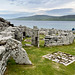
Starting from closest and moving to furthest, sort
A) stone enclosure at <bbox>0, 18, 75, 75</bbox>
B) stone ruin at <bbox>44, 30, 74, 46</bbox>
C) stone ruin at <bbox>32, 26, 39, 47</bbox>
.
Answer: stone enclosure at <bbox>0, 18, 75, 75</bbox>
stone ruin at <bbox>44, 30, 74, 46</bbox>
stone ruin at <bbox>32, 26, 39, 47</bbox>

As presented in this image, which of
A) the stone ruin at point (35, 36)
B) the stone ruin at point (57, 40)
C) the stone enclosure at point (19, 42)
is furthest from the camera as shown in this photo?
the stone ruin at point (35, 36)

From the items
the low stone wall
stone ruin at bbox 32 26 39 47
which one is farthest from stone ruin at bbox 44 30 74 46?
stone ruin at bbox 32 26 39 47

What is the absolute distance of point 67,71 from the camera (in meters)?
11.3

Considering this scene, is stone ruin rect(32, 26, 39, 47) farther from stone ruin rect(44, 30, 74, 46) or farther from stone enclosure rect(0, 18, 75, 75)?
stone ruin rect(44, 30, 74, 46)

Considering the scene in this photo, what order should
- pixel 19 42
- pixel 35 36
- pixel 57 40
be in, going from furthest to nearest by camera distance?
1. pixel 35 36
2. pixel 57 40
3. pixel 19 42

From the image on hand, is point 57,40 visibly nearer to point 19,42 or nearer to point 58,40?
point 58,40

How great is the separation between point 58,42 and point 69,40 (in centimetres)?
353

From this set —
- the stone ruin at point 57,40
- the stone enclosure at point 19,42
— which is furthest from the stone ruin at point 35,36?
the stone ruin at point 57,40

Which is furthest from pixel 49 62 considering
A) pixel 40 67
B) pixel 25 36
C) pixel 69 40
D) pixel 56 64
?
pixel 25 36

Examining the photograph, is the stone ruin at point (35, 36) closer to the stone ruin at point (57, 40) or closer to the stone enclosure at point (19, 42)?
the stone enclosure at point (19, 42)

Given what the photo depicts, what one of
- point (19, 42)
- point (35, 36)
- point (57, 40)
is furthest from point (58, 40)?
point (19, 42)

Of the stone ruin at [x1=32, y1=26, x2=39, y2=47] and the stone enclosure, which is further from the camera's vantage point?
the stone ruin at [x1=32, y1=26, x2=39, y2=47]

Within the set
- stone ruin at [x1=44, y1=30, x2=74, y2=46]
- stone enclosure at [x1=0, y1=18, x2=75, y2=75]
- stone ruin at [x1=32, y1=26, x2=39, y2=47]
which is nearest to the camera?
stone enclosure at [x1=0, y1=18, x2=75, y2=75]

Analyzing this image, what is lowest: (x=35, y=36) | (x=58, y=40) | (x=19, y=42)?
(x=58, y=40)
